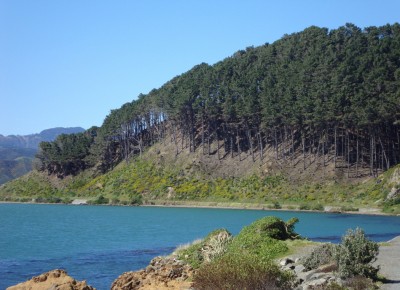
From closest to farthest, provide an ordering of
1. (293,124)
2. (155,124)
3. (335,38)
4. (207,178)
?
(293,124) < (207,178) < (335,38) < (155,124)

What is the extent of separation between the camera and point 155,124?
177875 mm

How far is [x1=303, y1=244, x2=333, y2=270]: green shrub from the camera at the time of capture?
25778mm

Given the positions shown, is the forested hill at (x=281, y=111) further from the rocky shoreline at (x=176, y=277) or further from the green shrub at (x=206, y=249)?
the rocky shoreline at (x=176, y=277)

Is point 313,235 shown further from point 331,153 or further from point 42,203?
point 42,203

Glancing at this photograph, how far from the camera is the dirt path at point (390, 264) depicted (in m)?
22.3

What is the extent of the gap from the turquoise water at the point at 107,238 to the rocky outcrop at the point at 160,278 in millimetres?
4377

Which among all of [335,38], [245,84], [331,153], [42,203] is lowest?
[42,203]

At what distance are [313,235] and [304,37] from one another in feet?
363

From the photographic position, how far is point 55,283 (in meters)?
24.6

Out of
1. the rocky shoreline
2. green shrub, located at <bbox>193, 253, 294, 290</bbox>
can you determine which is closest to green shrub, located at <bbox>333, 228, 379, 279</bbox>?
the rocky shoreline

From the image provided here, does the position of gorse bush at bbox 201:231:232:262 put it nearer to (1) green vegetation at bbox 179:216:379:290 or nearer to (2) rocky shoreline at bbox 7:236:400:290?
(1) green vegetation at bbox 179:216:379:290

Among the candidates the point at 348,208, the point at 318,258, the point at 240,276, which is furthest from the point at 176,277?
the point at 348,208

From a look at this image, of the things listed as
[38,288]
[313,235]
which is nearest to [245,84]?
[313,235]

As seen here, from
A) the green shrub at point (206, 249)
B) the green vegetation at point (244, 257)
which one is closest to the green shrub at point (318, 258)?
the green vegetation at point (244, 257)
